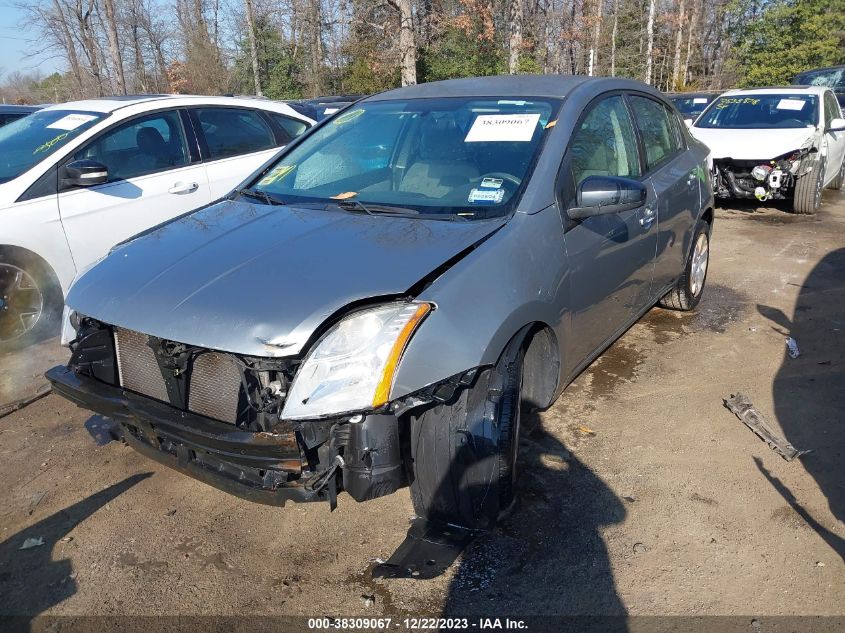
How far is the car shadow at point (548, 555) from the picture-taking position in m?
2.38

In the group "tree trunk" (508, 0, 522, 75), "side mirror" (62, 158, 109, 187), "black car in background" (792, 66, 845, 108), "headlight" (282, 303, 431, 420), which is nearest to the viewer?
A: "headlight" (282, 303, 431, 420)

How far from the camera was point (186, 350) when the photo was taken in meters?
2.37

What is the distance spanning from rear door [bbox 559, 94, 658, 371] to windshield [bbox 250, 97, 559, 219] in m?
0.28

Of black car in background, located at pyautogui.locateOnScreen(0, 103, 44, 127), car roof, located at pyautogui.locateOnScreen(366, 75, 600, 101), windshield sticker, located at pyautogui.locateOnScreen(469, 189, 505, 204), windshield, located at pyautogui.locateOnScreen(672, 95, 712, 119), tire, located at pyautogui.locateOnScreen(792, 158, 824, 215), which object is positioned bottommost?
tire, located at pyautogui.locateOnScreen(792, 158, 824, 215)

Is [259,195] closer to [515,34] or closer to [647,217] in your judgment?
[647,217]

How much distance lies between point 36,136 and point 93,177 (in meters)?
0.94

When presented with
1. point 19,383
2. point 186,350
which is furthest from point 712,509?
point 19,383

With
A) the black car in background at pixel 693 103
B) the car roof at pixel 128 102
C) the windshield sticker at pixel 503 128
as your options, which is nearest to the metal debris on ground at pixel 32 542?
the windshield sticker at pixel 503 128

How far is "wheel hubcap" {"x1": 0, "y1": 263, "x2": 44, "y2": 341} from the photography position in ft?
14.7

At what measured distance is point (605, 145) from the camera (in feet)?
11.9

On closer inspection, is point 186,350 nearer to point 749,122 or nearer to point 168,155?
point 168,155

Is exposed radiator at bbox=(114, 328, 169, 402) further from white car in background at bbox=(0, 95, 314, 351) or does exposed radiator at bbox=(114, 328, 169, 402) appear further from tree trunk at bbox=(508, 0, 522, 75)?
tree trunk at bbox=(508, 0, 522, 75)

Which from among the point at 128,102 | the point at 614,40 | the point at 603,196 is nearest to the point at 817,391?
the point at 603,196

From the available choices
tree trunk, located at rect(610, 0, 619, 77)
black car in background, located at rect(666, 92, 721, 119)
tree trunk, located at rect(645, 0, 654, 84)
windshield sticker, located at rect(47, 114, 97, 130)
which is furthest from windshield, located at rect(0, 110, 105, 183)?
tree trunk, located at rect(645, 0, 654, 84)
